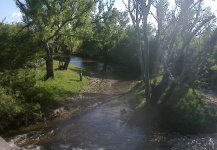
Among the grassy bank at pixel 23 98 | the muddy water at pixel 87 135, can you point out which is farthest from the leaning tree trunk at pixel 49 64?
the muddy water at pixel 87 135

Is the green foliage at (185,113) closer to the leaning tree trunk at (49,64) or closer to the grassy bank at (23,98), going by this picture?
the grassy bank at (23,98)

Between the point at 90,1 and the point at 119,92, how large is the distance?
9.51 m

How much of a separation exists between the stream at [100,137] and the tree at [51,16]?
7998mm

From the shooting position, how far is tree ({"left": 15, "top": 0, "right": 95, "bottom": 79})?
2169 cm

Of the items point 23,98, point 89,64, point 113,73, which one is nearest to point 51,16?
point 23,98

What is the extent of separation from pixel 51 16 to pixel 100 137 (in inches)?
452

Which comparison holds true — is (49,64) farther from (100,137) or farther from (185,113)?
(185,113)

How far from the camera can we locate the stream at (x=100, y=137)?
13742 millimetres

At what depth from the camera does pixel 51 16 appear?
21.8 meters

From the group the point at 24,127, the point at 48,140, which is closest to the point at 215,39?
the point at 48,140

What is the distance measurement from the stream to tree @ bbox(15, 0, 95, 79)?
8.00m

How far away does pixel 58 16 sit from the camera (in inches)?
901

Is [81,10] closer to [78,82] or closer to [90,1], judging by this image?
[90,1]

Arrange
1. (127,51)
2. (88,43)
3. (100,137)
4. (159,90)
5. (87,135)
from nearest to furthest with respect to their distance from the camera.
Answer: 1. (100,137)
2. (87,135)
3. (159,90)
4. (88,43)
5. (127,51)
